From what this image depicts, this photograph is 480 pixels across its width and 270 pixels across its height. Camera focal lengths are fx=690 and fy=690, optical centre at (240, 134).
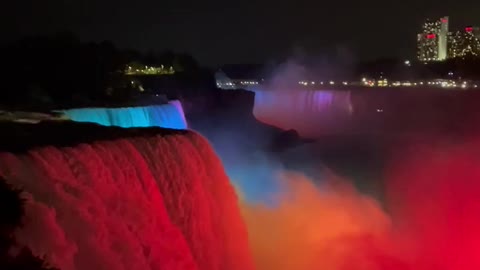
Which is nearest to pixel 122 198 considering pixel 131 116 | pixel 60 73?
pixel 131 116

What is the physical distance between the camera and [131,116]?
53.6ft

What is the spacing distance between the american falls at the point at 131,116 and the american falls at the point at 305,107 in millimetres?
26334

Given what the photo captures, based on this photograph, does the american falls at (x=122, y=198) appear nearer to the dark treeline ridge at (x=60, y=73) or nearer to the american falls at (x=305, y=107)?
the dark treeline ridge at (x=60, y=73)

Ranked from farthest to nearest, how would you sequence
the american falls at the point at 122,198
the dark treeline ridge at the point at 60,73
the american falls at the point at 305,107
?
1. the american falls at the point at 305,107
2. the dark treeline ridge at the point at 60,73
3. the american falls at the point at 122,198

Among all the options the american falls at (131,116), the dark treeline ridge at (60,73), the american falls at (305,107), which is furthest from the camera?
the american falls at (305,107)

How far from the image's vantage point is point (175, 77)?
126 ft

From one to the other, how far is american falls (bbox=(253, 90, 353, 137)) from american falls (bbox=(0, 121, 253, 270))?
112 feet

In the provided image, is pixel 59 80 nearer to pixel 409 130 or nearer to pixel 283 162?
pixel 283 162

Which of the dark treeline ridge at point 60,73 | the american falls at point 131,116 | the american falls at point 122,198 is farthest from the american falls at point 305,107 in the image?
the american falls at point 122,198

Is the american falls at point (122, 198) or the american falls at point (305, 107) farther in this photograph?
the american falls at point (305, 107)

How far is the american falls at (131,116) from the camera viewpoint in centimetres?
1467

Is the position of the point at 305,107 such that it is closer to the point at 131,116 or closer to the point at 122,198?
the point at 131,116

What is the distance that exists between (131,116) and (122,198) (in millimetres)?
8756

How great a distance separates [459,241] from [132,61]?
33.6 metres
